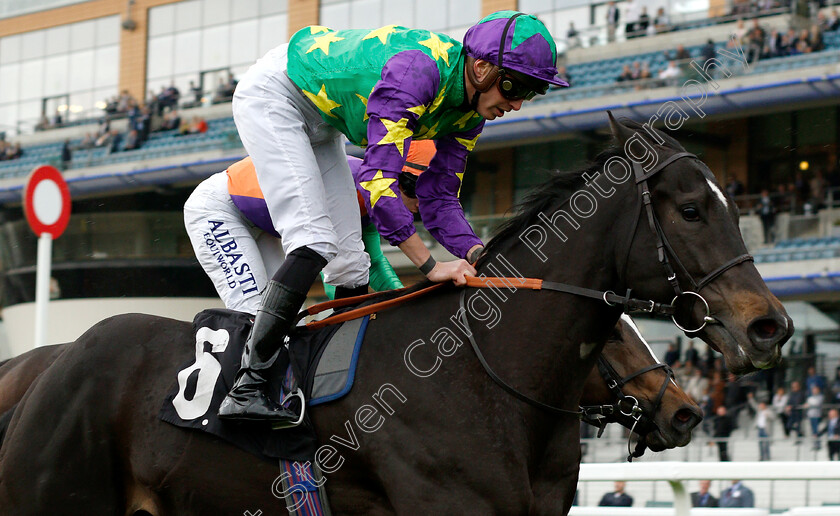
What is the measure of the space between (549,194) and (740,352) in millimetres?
815

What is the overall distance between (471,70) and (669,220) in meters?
0.82

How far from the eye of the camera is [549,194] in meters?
3.15

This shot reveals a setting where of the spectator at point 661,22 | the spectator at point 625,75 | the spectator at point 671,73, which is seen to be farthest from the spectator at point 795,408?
the spectator at point 661,22

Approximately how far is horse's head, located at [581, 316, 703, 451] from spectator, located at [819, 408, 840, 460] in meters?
6.38

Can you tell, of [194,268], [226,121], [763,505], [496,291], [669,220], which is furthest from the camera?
[226,121]

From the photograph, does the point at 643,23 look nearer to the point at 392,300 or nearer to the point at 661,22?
the point at 661,22

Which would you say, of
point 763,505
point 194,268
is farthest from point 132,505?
point 194,268

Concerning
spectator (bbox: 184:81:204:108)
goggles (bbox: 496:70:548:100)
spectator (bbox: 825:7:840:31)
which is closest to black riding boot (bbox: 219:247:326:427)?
goggles (bbox: 496:70:548:100)

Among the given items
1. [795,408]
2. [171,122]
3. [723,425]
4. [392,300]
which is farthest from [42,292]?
[171,122]

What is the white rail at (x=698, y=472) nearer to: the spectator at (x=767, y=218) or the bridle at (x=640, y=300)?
the bridle at (x=640, y=300)

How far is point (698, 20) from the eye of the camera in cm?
1677

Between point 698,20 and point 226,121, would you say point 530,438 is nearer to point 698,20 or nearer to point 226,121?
point 698,20

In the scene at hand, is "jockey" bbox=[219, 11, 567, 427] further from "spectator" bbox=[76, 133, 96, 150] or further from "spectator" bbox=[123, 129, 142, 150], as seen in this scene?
"spectator" bbox=[76, 133, 96, 150]

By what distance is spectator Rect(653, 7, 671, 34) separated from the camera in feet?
56.5
